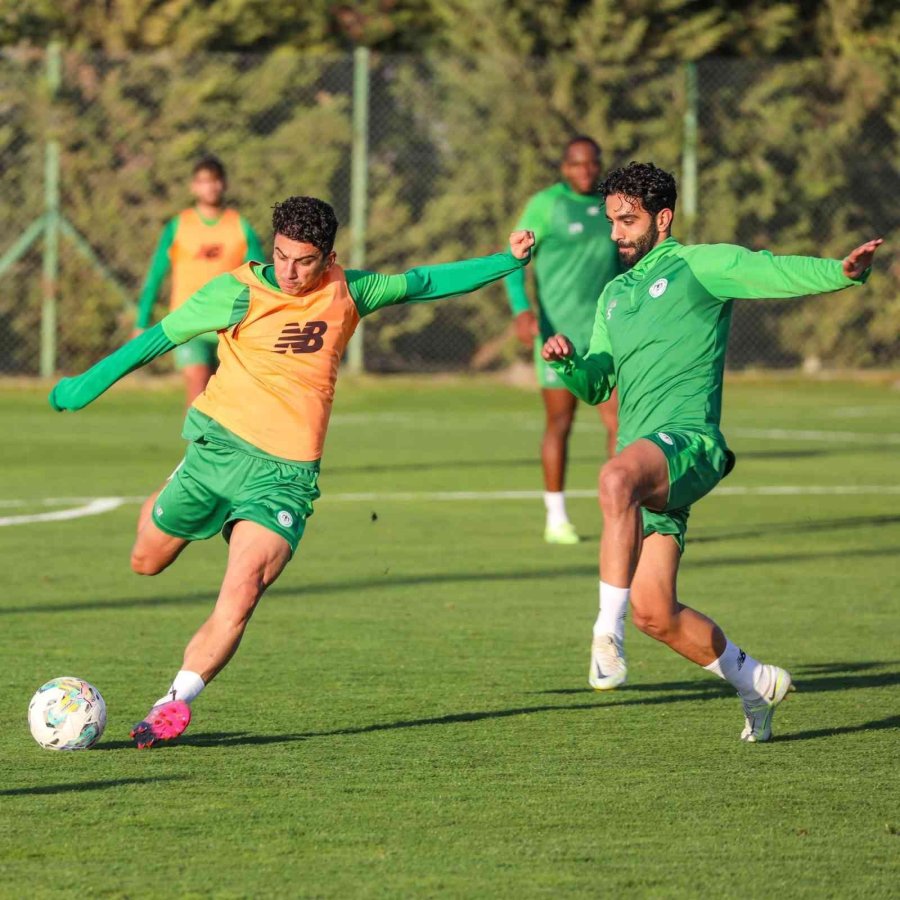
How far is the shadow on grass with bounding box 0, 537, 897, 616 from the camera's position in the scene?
369 inches

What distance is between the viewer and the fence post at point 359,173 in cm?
2330

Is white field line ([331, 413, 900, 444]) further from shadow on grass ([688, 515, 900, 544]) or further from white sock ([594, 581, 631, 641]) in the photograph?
white sock ([594, 581, 631, 641])

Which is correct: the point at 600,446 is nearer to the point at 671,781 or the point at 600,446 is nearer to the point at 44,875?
the point at 671,781

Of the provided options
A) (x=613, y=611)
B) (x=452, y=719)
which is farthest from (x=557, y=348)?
(x=452, y=719)

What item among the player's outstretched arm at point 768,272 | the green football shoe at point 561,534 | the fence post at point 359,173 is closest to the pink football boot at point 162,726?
the player's outstretched arm at point 768,272

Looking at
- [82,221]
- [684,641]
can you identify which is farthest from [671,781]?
[82,221]

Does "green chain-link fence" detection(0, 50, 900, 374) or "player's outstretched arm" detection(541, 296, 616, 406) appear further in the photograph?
"green chain-link fence" detection(0, 50, 900, 374)

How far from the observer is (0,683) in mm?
7410

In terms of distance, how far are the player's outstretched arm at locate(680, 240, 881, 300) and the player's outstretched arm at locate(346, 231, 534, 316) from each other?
0.65 metres

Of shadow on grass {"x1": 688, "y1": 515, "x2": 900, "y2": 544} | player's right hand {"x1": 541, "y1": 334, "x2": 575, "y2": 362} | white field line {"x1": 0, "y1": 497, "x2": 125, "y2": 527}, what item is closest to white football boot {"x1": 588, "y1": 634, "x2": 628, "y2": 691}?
player's right hand {"x1": 541, "y1": 334, "x2": 575, "y2": 362}

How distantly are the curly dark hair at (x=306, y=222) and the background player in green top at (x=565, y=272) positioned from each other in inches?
216

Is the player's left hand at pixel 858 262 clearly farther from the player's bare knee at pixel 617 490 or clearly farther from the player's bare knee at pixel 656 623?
the player's bare knee at pixel 656 623

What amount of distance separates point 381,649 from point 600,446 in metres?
9.55

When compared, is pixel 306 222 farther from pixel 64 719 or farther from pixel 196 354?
pixel 196 354
